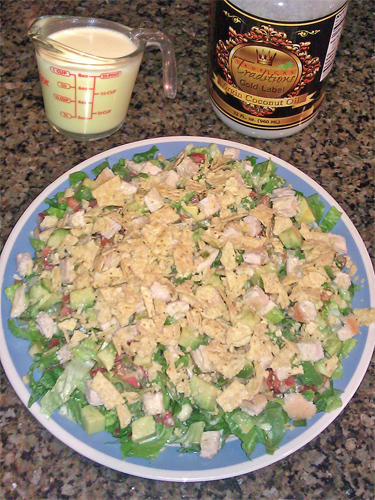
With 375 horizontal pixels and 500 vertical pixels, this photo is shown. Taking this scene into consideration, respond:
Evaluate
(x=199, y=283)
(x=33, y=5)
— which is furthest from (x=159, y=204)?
(x=33, y=5)

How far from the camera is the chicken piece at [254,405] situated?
1032 mm

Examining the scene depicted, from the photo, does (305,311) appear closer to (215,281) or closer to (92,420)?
(215,281)

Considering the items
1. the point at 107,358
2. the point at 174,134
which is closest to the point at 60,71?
the point at 174,134

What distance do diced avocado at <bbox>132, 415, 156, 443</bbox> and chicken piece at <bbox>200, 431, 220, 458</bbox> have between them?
94mm

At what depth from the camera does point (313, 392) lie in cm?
108

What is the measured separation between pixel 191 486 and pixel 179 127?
1.02 m

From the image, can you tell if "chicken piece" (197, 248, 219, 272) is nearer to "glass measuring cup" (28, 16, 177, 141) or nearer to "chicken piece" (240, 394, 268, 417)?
"chicken piece" (240, 394, 268, 417)

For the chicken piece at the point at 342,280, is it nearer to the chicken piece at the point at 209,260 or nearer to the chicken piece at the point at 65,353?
the chicken piece at the point at 209,260

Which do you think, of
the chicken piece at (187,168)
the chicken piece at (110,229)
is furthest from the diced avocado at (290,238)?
the chicken piece at (110,229)

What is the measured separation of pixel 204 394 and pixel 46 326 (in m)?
0.35

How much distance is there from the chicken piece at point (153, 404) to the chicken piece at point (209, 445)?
0.10 m

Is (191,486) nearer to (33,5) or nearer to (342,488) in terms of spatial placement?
(342,488)

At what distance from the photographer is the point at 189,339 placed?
1073 mm

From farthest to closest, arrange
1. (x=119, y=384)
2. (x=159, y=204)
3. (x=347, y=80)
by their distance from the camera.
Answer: (x=347, y=80), (x=159, y=204), (x=119, y=384)
